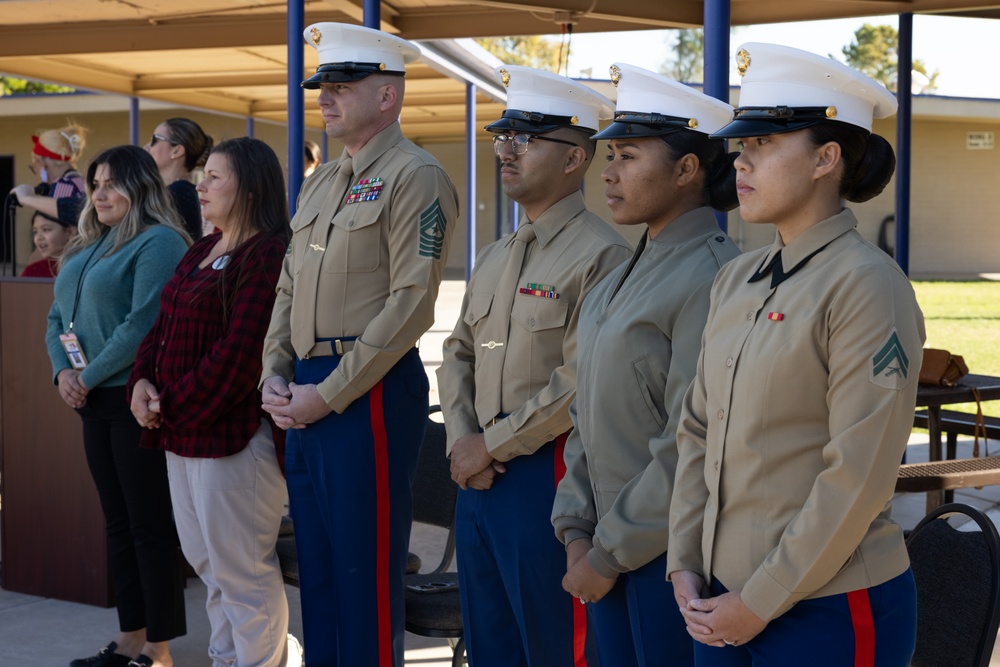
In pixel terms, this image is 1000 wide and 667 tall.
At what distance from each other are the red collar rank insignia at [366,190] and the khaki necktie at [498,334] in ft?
1.85

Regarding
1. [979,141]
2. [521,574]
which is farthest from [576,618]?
[979,141]

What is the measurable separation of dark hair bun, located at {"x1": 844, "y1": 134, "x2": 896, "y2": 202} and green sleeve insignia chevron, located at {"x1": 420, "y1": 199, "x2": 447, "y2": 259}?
1.47m

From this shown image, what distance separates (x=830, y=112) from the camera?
1881 mm

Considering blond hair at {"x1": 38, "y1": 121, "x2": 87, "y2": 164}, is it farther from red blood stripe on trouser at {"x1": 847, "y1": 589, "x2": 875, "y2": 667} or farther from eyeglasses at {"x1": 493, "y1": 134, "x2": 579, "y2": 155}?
red blood stripe on trouser at {"x1": 847, "y1": 589, "x2": 875, "y2": 667}

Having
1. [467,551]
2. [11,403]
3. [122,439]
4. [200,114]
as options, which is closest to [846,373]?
[467,551]

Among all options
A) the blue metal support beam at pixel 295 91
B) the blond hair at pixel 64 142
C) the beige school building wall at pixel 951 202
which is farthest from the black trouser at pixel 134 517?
the beige school building wall at pixel 951 202

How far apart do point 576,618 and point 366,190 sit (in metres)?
1.38

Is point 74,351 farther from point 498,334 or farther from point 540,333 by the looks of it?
point 540,333

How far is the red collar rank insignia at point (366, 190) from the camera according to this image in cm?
328

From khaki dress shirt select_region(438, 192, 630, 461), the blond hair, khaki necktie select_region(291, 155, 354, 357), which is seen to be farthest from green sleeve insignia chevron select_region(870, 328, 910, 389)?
the blond hair

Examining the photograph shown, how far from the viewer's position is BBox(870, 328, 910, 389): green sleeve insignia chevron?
Answer: 5.75ft

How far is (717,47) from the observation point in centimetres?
322

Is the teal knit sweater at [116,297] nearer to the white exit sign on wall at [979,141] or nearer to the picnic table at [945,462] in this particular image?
the picnic table at [945,462]

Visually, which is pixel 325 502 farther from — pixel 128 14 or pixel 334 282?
pixel 128 14
